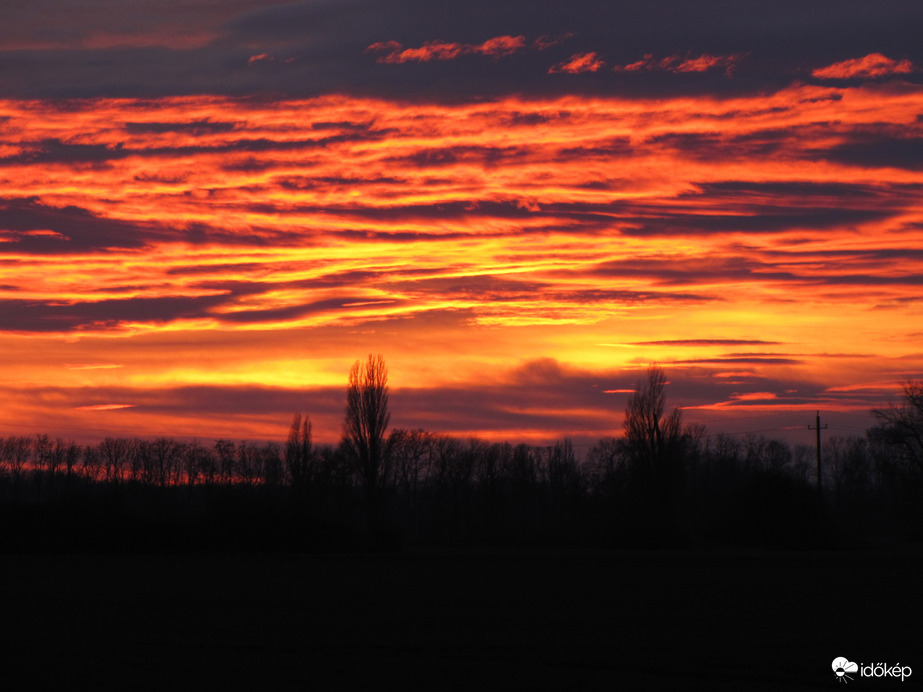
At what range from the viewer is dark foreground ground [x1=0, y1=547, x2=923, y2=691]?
13703 millimetres

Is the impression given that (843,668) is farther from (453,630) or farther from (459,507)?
(459,507)

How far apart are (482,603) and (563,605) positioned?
2.06 meters

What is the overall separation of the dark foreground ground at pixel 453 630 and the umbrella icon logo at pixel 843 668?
0.16 metres

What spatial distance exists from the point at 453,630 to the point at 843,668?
297 inches

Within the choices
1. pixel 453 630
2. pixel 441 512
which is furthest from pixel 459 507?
pixel 453 630

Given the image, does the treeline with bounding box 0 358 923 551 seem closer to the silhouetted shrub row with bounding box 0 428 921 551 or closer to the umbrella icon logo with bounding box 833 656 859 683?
the silhouetted shrub row with bounding box 0 428 921 551

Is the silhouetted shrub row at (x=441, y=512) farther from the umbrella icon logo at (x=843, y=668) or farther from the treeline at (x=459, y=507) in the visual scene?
the umbrella icon logo at (x=843, y=668)

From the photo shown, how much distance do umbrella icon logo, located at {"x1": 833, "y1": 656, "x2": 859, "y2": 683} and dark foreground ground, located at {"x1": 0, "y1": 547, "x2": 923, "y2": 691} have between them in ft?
0.54

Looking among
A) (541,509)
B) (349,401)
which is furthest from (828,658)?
(541,509)

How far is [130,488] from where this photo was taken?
63062 millimetres

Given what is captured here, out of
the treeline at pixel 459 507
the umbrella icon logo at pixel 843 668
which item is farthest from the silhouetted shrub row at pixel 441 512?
the umbrella icon logo at pixel 843 668

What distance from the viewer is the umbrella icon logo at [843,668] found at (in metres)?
13.4

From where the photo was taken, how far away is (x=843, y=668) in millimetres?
14023

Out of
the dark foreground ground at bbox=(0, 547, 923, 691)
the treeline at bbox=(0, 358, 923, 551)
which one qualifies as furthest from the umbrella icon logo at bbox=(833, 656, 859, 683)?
the treeline at bbox=(0, 358, 923, 551)
